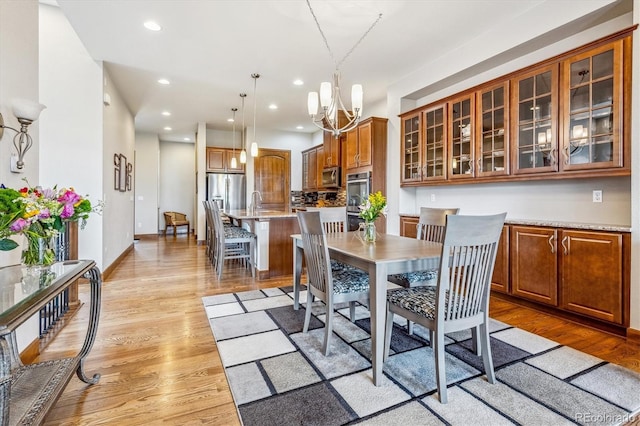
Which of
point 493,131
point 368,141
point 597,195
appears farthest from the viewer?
point 368,141

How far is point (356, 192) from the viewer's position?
539cm

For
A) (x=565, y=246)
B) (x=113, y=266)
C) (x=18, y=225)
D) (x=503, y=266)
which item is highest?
(x=18, y=225)

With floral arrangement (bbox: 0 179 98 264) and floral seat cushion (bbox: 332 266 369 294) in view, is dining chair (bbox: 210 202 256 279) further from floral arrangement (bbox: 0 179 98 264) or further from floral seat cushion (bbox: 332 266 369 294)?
floral arrangement (bbox: 0 179 98 264)

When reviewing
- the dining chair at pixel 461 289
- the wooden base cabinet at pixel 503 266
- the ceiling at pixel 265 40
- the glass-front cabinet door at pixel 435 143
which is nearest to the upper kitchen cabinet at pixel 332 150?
the ceiling at pixel 265 40

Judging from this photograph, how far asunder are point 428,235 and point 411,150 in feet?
6.56

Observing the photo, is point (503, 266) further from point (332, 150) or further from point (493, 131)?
point (332, 150)

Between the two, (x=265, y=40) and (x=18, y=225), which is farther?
(x=265, y=40)

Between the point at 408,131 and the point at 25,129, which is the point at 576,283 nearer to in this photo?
the point at 408,131

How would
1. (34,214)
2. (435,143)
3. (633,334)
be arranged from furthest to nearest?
(435,143), (633,334), (34,214)

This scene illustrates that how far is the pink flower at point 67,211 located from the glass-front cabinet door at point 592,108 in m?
3.74

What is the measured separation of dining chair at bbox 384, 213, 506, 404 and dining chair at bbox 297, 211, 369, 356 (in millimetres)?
371

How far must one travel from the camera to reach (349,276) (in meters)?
2.41

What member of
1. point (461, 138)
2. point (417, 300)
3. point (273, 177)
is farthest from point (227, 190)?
point (417, 300)

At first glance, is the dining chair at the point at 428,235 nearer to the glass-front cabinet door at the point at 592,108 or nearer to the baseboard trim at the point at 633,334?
the glass-front cabinet door at the point at 592,108
